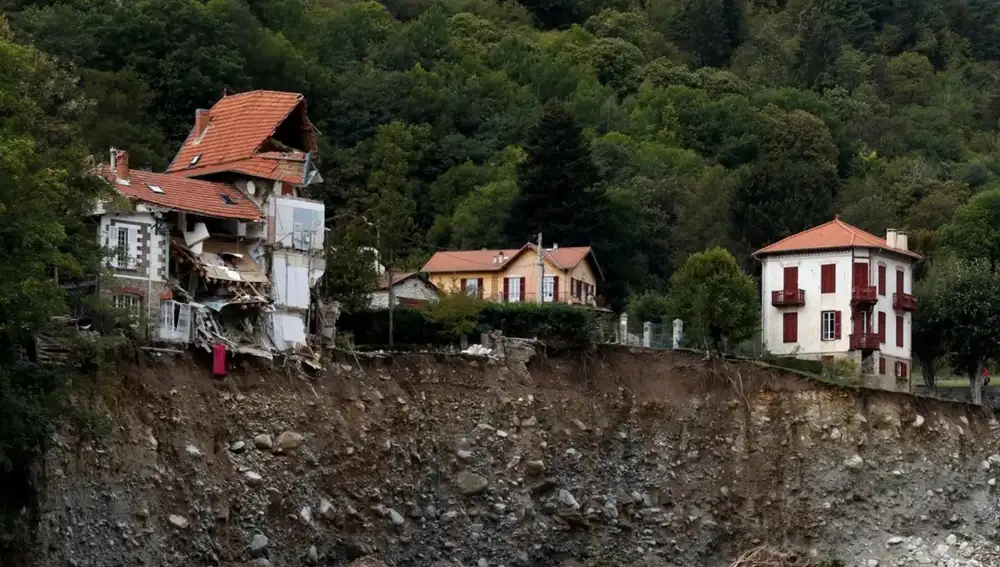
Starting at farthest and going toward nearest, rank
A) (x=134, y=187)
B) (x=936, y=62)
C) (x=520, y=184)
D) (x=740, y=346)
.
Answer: (x=936, y=62), (x=520, y=184), (x=740, y=346), (x=134, y=187)

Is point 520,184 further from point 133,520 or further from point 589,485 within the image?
point 133,520

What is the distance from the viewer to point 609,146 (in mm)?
130250

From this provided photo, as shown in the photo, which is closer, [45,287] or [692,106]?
[45,287]

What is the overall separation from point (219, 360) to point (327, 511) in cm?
592

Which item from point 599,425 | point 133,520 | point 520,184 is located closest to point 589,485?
point 599,425

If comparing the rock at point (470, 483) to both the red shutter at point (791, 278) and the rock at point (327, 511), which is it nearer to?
the rock at point (327, 511)

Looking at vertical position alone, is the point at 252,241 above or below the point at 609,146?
below

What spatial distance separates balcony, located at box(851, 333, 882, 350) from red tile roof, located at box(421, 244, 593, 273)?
13.2 m

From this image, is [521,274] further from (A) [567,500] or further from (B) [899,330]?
(A) [567,500]

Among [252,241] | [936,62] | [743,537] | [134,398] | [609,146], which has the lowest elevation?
[743,537]

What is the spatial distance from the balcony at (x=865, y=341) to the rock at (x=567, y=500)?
18456 millimetres

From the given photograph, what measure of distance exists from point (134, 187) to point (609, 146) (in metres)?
57.4

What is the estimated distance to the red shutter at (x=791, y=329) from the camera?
9612 centimetres

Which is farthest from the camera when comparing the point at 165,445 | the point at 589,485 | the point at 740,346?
the point at 740,346
